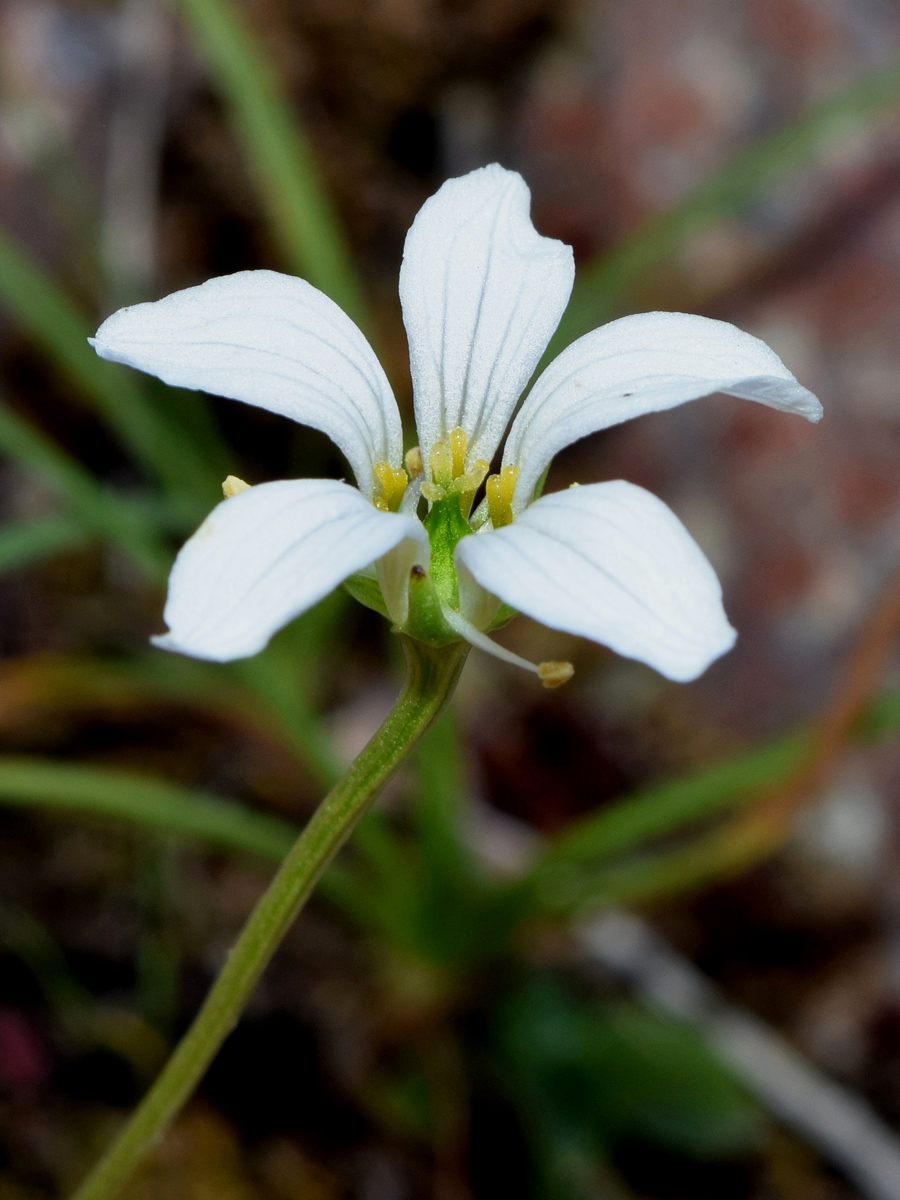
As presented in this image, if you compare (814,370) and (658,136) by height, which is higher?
(658,136)

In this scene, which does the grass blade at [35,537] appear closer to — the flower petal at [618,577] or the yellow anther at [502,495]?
the yellow anther at [502,495]

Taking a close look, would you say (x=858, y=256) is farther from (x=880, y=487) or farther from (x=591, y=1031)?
(x=591, y=1031)

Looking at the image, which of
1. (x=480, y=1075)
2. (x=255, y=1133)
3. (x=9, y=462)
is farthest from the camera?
(x=9, y=462)

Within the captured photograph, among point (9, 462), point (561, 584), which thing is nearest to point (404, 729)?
point (561, 584)

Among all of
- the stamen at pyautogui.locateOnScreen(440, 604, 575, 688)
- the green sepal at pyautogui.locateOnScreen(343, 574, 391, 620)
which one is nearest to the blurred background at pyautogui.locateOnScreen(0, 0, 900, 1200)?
the green sepal at pyautogui.locateOnScreen(343, 574, 391, 620)

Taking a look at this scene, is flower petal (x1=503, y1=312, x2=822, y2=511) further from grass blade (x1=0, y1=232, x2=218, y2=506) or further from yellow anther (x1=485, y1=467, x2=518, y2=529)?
grass blade (x1=0, y1=232, x2=218, y2=506)

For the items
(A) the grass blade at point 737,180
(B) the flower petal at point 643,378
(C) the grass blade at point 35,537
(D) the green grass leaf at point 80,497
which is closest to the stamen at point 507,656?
(B) the flower petal at point 643,378
